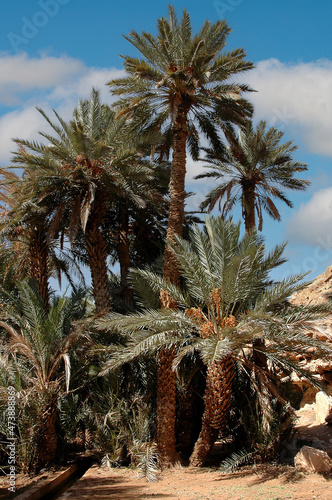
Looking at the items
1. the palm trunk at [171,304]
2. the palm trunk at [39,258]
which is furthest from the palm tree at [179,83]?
the palm trunk at [39,258]

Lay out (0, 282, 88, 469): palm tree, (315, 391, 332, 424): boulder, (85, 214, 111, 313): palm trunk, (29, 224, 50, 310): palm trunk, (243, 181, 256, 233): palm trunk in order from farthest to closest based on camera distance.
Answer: (243, 181, 256, 233): palm trunk → (29, 224, 50, 310): palm trunk → (85, 214, 111, 313): palm trunk → (315, 391, 332, 424): boulder → (0, 282, 88, 469): palm tree

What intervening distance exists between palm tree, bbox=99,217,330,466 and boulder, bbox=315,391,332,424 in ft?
10.1

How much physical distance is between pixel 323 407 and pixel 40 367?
28.4 feet

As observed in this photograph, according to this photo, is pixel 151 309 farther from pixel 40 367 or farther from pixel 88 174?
pixel 88 174

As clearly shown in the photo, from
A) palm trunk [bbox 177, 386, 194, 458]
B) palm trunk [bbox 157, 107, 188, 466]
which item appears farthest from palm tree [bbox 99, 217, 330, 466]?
palm trunk [bbox 177, 386, 194, 458]

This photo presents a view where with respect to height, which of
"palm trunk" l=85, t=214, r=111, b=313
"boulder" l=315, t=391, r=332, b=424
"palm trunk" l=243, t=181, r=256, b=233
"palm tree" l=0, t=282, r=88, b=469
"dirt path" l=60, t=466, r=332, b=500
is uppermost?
"palm trunk" l=243, t=181, r=256, b=233

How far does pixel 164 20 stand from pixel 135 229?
863cm

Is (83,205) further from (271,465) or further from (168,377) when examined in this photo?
(271,465)

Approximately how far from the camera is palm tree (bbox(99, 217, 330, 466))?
36.5 ft

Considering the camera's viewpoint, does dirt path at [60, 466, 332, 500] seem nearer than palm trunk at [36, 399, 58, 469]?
Yes

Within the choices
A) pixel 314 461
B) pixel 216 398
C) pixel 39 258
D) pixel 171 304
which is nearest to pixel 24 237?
pixel 39 258

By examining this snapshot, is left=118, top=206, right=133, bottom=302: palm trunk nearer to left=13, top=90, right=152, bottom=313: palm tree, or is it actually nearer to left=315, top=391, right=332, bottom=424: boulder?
left=13, top=90, right=152, bottom=313: palm tree

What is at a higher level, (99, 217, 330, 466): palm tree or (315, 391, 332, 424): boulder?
(99, 217, 330, 466): palm tree

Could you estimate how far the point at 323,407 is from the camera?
47.5ft
